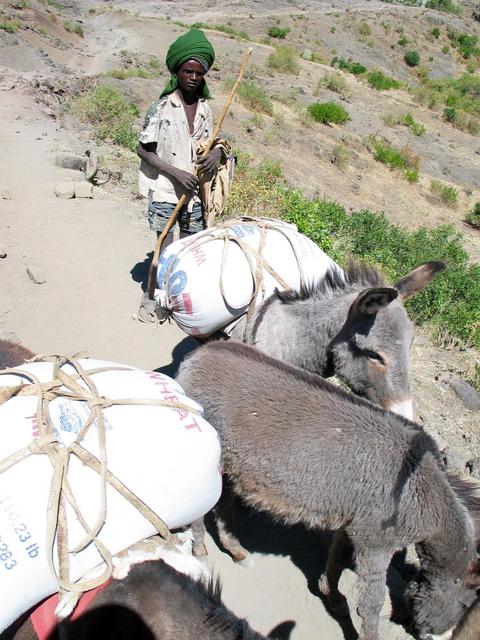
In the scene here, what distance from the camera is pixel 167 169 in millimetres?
4703

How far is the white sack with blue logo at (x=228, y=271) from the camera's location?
12.0ft

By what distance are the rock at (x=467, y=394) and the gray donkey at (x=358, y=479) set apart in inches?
116

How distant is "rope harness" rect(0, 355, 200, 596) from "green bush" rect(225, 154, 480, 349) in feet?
19.3

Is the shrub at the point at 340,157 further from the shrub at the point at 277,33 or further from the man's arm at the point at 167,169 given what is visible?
the shrub at the point at 277,33

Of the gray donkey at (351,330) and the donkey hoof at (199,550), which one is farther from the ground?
the gray donkey at (351,330)

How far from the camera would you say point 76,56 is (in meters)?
30.2

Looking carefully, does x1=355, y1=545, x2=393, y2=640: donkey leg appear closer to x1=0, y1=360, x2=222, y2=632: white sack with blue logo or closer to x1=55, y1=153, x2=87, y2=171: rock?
x1=0, y1=360, x2=222, y2=632: white sack with blue logo

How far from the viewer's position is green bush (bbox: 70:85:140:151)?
43.6 feet

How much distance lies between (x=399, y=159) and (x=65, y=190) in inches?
684

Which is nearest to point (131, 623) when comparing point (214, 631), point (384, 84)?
point (214, 631)

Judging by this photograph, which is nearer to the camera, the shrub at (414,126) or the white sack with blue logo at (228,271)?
the white sack with blue logo at (228,271)

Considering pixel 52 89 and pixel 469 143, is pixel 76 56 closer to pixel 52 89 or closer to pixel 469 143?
pixel 52 89

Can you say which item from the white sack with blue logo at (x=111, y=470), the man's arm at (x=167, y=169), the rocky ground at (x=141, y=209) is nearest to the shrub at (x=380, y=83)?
the rocky ground at (x=141, y=209)

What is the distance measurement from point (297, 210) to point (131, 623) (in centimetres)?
770
